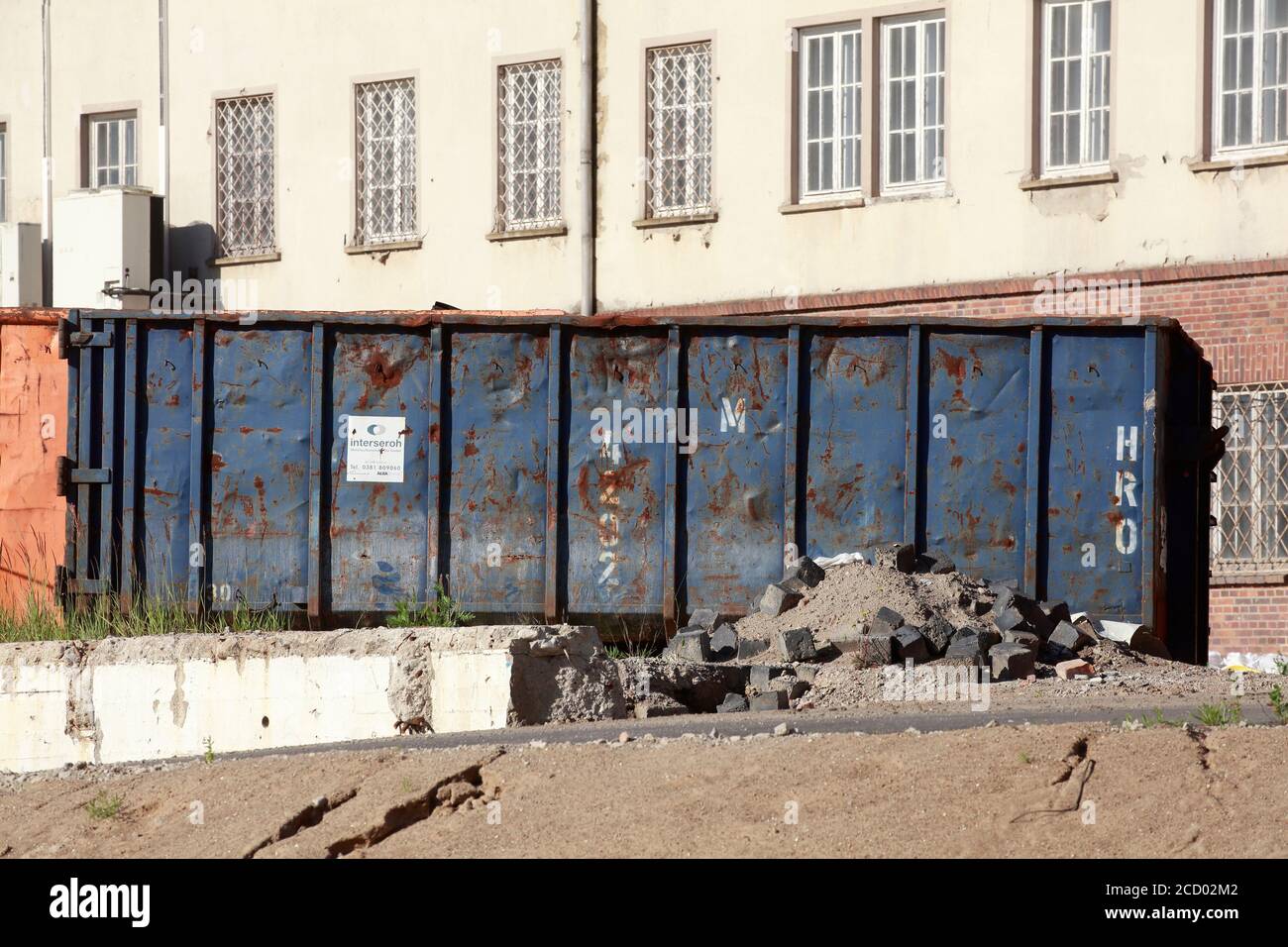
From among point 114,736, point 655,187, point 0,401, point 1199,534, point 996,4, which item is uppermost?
point 996,4

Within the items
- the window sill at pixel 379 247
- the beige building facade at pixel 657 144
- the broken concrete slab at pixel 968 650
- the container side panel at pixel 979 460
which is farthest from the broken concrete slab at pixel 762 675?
the window sill at pixel 379 247

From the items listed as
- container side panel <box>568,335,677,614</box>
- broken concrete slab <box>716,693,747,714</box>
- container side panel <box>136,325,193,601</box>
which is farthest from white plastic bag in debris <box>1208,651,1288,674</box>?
container side panel <box>136,325,193,601</box>

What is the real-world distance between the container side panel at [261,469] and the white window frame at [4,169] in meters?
13.7

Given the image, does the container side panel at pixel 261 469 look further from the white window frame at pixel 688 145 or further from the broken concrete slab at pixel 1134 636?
the white window frame at pixel 688 145

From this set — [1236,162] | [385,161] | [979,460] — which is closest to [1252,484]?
[1236,162]

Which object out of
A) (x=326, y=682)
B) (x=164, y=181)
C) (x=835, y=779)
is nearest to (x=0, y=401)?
(x=326, y=682)

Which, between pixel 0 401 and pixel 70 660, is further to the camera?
pixel 0 401

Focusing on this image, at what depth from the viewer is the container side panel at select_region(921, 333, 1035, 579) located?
482 inches

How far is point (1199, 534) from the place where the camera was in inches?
524

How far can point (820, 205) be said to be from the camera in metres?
19.8

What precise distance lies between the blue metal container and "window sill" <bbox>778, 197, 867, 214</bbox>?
7.41 metres

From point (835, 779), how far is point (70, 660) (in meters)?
5.98

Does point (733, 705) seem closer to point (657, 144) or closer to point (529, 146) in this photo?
point (657, 144)
